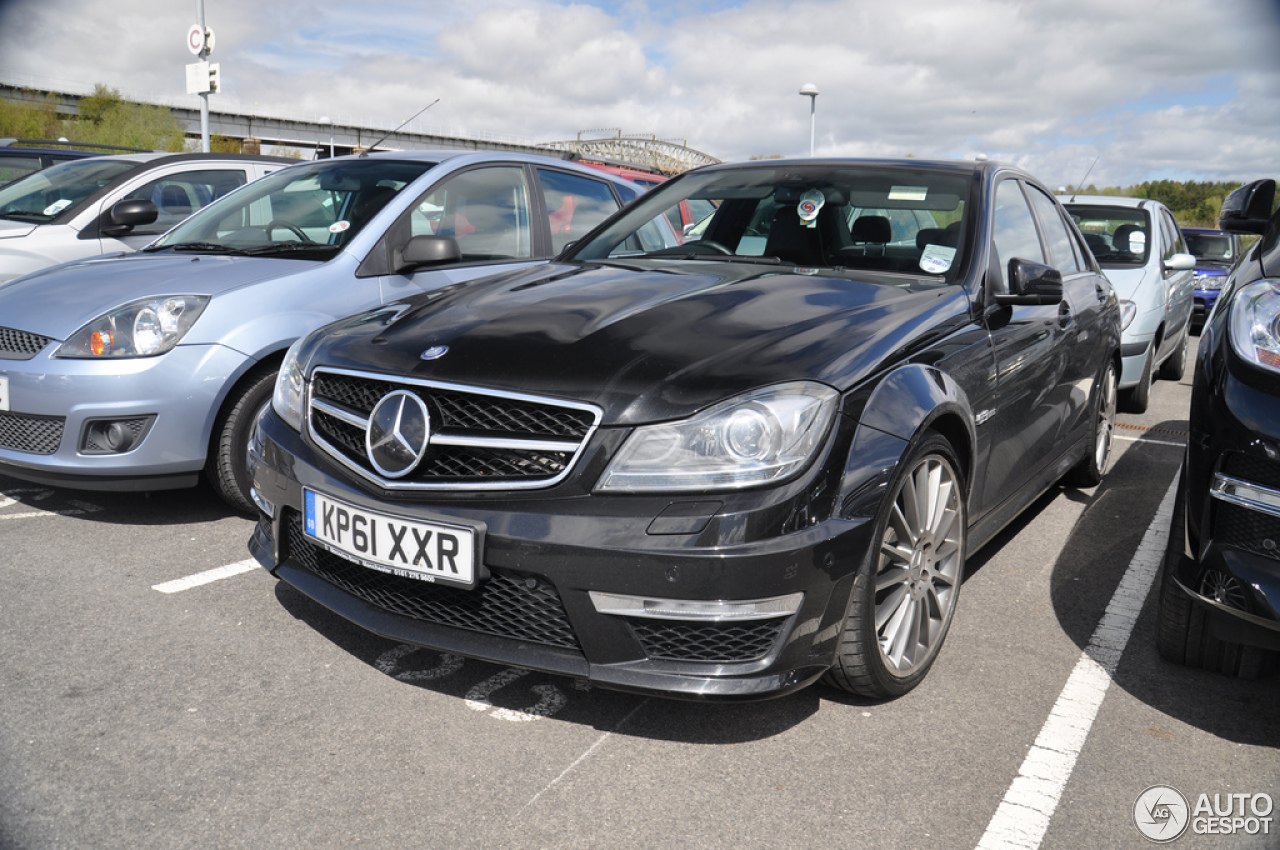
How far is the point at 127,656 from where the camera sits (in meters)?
2.92

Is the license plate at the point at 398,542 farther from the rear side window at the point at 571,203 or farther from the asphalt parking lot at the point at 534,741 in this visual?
the rear side window at the point at 571,203

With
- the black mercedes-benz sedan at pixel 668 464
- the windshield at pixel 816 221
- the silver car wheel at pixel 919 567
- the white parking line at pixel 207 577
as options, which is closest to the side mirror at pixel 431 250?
the windshield at pixel 816 221

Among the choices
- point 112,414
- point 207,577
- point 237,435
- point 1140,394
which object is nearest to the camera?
point 207,577

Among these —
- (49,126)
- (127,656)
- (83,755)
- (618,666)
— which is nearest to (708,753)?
(618,666)

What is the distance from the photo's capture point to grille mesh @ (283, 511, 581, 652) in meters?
2.35

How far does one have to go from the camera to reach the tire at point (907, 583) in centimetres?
250

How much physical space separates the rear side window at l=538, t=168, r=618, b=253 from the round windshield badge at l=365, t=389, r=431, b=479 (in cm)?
299

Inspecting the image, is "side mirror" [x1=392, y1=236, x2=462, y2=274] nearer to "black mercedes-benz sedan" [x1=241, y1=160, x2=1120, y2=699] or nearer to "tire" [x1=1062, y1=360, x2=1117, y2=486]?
"black mercedes-benz sedan" [x1=241, y1=160, x2=1120, y2=699]

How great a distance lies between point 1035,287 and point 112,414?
10.9 feet

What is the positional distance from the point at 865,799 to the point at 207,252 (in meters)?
3.82

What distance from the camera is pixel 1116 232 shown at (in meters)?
8.07

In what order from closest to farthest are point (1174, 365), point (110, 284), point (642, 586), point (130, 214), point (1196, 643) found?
point (642, 586) → point (1196, 643) → point (110, 284) → point (130, 214) → point (1174, 365)

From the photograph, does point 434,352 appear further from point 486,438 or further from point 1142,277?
point 1142,277

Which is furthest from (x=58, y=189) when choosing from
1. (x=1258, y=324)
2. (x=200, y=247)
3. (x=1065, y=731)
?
(x=1258, y=324)
